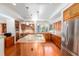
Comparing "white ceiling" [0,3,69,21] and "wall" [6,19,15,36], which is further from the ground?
"white ceiling" [0,3,69,21]

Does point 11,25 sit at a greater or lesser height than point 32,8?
lesser

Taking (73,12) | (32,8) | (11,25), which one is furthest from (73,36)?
(11,25)

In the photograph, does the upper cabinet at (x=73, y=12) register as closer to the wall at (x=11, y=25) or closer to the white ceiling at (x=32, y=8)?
the white ceiling at (x=32, y=8)

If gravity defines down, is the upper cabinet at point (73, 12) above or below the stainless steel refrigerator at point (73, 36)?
above

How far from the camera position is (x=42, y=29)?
1045 cm

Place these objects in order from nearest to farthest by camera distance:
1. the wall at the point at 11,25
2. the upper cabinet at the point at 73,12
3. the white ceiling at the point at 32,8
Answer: the upper cabinet at the point at 73,12
the white ceiling at the point at 32,8
the wall at the point at 11,25

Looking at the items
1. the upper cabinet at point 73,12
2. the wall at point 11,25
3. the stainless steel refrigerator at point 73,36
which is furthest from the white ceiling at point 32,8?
the wall at point 11,25

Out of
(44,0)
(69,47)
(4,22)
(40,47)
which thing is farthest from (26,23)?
(44,0)

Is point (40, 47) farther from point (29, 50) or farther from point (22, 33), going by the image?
point (22, 33)

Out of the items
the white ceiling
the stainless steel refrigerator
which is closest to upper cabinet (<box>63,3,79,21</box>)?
the stainless steel refrigerator

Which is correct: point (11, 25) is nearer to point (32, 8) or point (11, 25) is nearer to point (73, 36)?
point (32, 8)

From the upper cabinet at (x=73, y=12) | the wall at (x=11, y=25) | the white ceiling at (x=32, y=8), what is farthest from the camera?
the wall at (x=11, y=25)

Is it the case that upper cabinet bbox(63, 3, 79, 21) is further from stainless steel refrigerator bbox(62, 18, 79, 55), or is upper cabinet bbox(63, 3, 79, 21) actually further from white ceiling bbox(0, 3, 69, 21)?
white ceiling bbox(0, 3, 69, 21)

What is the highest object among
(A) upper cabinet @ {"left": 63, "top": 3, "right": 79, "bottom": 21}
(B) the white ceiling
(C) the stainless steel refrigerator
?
(B) the white ceiling
